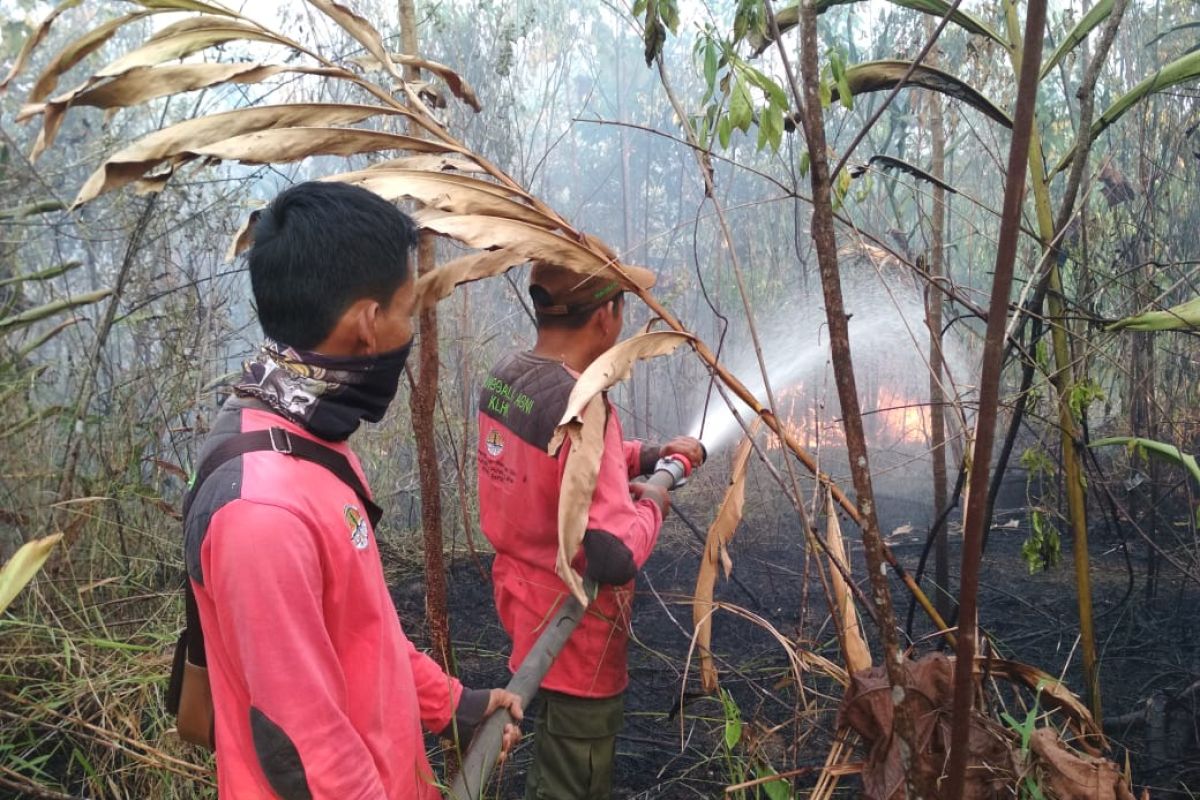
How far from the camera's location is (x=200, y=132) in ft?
5.35

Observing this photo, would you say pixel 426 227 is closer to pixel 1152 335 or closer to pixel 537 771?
pixel 537 771

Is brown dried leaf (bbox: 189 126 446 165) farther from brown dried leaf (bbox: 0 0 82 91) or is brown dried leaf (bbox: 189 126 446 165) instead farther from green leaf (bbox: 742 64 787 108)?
green leaf (bbox: 742 64 787 108)

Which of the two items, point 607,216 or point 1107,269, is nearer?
point 1107,269

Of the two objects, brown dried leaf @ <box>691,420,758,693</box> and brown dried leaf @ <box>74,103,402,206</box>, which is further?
brown dried leaf @ <box>691,420,758,693</box>

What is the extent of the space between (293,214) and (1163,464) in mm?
4865

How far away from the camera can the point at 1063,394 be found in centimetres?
221

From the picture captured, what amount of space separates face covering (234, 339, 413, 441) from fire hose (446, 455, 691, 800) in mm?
707

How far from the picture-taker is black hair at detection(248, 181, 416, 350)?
144 centimetres

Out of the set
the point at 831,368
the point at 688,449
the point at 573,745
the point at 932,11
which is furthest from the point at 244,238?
the point at 831,368

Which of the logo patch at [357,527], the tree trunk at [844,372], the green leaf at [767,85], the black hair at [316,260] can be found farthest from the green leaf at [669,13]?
the logo patch at [357,527]

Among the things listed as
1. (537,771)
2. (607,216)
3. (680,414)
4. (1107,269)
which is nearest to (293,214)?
(537,771)

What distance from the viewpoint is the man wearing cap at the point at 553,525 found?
93.5 inches

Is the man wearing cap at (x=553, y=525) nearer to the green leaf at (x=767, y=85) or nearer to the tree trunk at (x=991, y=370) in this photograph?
the green leaf at (x=767, y=85)

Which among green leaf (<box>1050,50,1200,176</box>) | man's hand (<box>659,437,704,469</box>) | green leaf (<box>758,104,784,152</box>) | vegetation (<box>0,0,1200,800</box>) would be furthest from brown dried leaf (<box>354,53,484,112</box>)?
green leaf (<box>1050,50,1200,176</box>)
